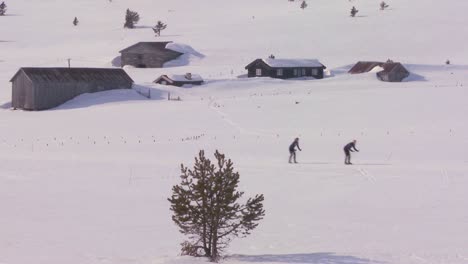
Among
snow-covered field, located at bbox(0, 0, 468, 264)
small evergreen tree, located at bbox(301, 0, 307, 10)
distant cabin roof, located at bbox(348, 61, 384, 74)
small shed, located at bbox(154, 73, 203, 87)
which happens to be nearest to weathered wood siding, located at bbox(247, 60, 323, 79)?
snow-covered field, located at bbox(0, 0, 468, 264)

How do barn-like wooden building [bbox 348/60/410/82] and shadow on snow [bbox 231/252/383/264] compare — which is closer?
shadow on snow [bbox 231/252/383/264]

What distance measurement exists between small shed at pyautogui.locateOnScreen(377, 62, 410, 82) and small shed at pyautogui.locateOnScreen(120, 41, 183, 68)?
20207 millimetres

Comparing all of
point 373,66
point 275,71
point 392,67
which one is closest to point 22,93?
point 275,71

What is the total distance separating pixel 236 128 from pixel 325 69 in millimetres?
31507

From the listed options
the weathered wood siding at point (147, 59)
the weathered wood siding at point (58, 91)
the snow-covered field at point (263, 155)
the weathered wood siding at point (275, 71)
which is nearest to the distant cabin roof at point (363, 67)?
the snow-covered field at point (263, 155)

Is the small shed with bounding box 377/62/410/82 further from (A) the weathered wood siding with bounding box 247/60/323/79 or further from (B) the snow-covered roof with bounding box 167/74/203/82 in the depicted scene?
(B) the snow-covered roof with bounding box 167/74/203/82

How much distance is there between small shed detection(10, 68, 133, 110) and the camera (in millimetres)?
47844

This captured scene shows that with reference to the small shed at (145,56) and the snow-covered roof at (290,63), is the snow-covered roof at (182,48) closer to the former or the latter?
the small shed at (145,56)

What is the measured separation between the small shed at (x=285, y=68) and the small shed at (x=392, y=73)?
5.91 metres

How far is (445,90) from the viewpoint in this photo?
49.0 m

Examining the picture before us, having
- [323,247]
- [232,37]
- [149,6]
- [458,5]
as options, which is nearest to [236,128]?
[323,247]

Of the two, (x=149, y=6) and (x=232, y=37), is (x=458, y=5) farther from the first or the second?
(x=149, y=6)

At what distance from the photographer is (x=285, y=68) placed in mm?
63562

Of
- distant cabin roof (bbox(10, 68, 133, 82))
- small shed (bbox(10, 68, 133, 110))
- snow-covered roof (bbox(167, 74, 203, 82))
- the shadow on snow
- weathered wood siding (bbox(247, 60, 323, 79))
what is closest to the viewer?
the shadow on snow
